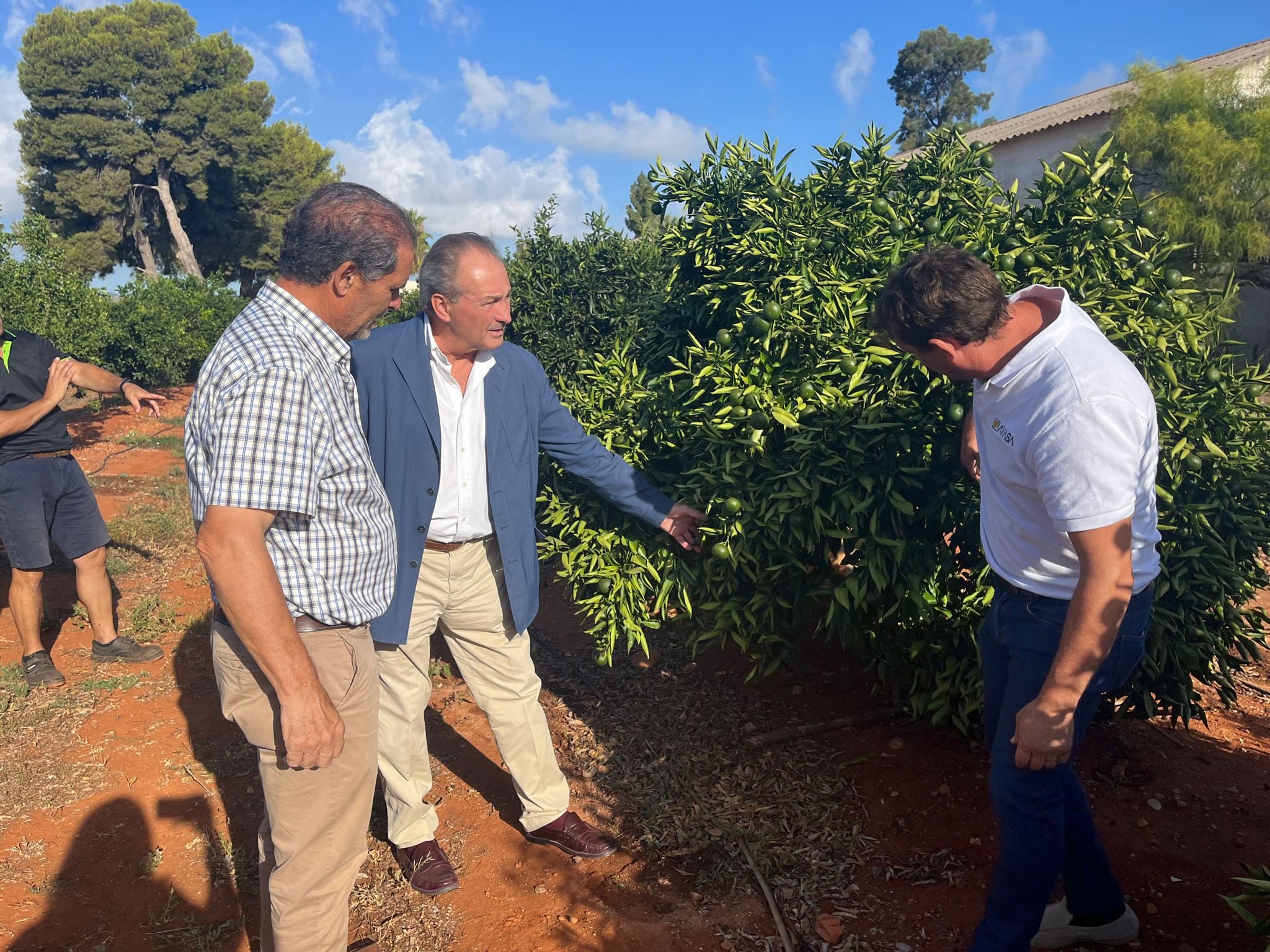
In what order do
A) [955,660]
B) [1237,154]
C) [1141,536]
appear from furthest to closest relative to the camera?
[1237,154] → [955,660] → [1141,536]

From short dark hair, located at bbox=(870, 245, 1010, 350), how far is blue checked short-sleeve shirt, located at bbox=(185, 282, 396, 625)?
1425mm

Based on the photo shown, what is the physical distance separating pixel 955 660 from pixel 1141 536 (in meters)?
1.14

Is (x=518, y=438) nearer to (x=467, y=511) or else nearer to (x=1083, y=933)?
(x=467, y=511)

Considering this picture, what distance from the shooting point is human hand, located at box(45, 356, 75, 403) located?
4.54m

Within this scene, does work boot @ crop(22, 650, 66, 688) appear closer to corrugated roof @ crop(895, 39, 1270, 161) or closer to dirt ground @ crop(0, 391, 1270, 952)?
dirt ground @ crop(0, 391, 1270, 952)

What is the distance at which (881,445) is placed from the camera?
294cm

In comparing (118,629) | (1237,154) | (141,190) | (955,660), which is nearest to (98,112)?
(141,190)

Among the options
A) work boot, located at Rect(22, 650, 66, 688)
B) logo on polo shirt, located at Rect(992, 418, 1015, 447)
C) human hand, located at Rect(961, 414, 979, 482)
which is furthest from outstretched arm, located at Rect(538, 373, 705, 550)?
work boot, located at Rect(22, 650, 66, 688)

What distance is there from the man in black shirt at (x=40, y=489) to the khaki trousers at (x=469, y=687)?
235 cm

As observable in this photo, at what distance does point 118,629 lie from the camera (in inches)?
218

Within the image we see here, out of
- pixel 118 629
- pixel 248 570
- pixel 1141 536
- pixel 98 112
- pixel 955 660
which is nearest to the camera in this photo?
pixel 248 570

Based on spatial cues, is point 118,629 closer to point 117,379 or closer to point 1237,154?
point 117,379

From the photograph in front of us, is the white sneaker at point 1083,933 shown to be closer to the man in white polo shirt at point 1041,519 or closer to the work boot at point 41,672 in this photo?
the man in white polo shirt at point 1041,519

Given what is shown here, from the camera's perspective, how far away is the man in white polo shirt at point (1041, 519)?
1872 mm
